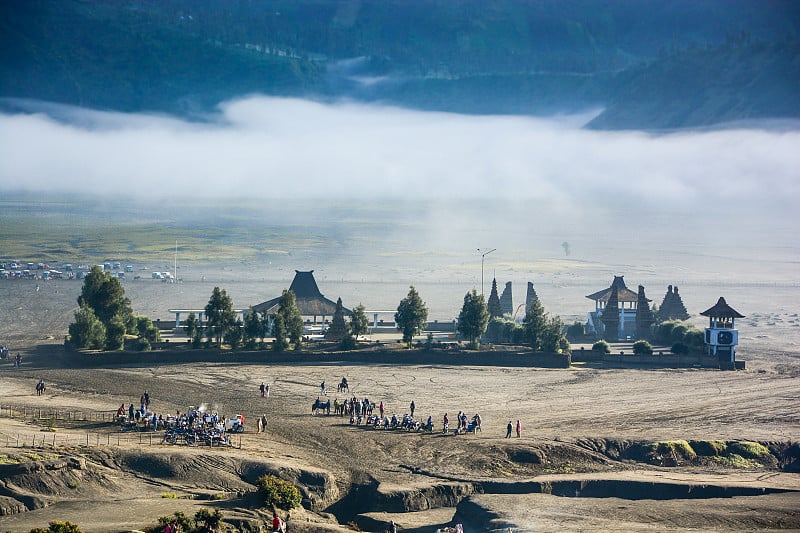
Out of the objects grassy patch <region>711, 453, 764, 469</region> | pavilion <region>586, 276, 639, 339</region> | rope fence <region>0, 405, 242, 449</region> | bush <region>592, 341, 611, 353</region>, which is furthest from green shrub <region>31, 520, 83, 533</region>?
pavilion <region>586, 276, 639, 339</region>

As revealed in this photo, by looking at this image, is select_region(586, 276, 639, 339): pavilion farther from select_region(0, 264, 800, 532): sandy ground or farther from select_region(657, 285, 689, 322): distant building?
select_region(0, 264, 800, 532): sandy ground

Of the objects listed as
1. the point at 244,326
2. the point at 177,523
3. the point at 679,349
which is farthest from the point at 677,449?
the point at 244,326

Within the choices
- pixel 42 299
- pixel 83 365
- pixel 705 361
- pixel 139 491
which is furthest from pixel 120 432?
pixel 42 299

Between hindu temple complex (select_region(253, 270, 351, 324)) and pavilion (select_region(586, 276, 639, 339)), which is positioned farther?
pavilion (select_region(586, 276, 639, 339))

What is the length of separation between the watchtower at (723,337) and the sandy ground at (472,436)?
11.9ft

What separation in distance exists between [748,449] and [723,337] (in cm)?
3790

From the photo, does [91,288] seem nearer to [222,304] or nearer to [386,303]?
[222,304]

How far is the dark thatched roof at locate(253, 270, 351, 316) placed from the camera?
11406cm

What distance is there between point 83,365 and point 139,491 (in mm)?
38802

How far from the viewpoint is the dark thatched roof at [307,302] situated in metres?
114

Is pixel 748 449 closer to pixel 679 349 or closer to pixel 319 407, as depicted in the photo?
pixel 319 407

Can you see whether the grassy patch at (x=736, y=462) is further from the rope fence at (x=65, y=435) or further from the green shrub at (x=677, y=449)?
the rope fence at (x=65, y=435)

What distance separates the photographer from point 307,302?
119 metres

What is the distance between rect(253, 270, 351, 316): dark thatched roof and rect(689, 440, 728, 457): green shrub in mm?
53491
